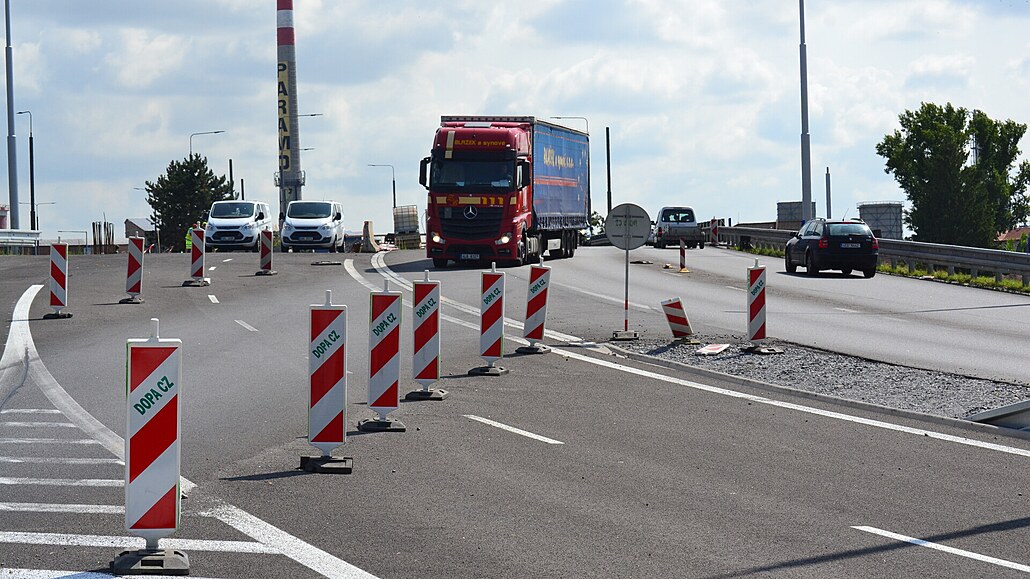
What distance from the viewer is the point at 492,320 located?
1527 cm

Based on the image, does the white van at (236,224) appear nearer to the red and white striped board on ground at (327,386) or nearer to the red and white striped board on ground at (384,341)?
the red and white striped board on ground at (384,341)

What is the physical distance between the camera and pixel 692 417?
1204cm

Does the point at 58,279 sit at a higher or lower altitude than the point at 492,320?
higher

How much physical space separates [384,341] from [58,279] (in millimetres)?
13554

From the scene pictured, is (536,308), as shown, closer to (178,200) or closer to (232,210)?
(232,210)

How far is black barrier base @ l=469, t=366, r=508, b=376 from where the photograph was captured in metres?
15.1

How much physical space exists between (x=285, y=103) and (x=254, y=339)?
221 feet

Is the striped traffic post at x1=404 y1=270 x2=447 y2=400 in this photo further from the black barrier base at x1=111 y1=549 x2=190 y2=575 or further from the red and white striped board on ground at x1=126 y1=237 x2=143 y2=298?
the red and white striped board on ground at x1=126 y1=237 x2=143 y2=298

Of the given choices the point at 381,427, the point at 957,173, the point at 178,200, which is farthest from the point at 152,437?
the point at 178,200

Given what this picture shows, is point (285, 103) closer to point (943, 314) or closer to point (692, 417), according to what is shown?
point (943, 314)

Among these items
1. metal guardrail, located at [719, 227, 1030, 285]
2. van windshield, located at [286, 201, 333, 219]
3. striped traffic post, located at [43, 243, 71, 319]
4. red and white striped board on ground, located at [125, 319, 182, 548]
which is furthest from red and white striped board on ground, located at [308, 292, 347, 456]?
van windshield, located at [286, 201, 333, 219]

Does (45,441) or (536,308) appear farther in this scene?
(536,308)

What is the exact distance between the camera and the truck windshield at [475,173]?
1358 inches

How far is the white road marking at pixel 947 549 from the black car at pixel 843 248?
28547 millimetres
